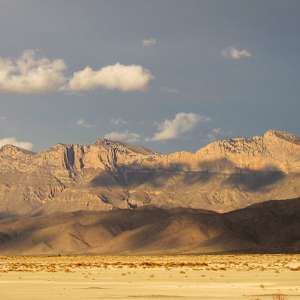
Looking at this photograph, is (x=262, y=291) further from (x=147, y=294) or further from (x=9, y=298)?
(x=9, y=298)

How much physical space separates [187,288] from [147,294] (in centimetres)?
600

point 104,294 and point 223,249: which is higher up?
point 223,249

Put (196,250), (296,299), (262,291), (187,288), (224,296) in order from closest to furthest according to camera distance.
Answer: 1. (296,299)
2. (224,296)
3. (262,291)
4. (187,288)
5. (196,250)

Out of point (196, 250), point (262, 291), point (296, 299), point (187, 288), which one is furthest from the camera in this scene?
Result: point (196, 250)

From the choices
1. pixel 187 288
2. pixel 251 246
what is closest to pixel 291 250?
pixel 251 246

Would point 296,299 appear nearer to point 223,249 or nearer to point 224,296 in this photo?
point 224,296

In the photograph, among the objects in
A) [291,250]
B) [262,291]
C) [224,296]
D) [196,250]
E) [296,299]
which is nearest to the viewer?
[296,299]

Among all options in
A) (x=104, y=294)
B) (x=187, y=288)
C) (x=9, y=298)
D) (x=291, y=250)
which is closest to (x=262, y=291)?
(x=187, y=288)

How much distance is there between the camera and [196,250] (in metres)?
199

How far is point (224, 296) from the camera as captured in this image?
3500cm

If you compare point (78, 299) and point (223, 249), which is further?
point (223, 249)

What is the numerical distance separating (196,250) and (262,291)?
161113 millimetres

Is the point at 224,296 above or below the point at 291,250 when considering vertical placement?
below

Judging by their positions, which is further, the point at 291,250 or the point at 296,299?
the point at 291,250
